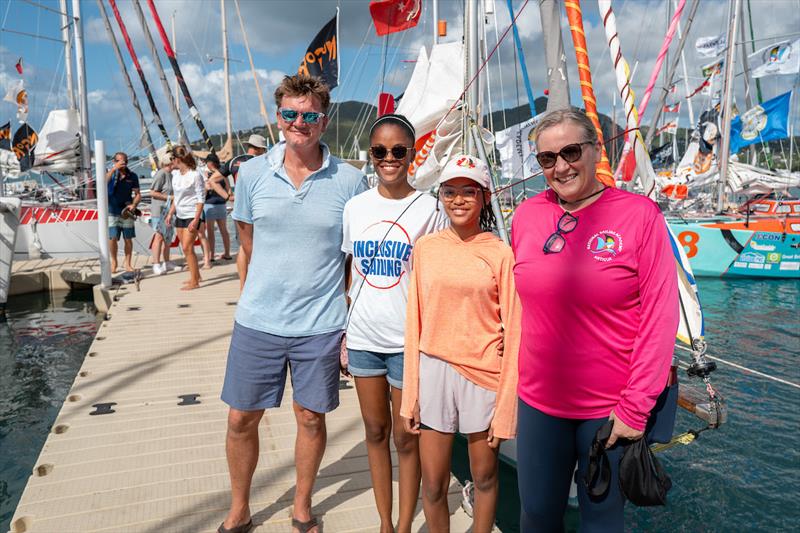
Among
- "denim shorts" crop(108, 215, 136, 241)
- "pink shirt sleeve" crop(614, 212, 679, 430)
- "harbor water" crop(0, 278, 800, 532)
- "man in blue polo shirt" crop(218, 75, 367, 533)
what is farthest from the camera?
"denim shorts" crop(108, 215, 136, 241)

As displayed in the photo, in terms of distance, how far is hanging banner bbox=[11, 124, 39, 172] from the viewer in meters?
12.2

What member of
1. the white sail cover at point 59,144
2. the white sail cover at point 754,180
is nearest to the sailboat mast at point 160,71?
the white sail cover at point 59,144

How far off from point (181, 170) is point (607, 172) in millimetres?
5927

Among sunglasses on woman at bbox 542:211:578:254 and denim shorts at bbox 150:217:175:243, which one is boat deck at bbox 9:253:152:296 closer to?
denim shorts at bbox 150:217:175:243

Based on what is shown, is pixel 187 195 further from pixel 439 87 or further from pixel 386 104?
pixel 439 87

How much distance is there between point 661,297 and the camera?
165 centimetres

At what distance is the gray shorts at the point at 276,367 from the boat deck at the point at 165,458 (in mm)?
695

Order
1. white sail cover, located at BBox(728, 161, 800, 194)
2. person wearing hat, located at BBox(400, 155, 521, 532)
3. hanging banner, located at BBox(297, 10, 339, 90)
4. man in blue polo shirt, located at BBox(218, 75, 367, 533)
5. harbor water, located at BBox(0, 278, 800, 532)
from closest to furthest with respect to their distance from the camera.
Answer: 1. person wearing hat, located at BBox(400, 155, 521, 532)
2. man in blue polo shirt, located at BBox(218, 75, 367, 533)
3. harbor water, located at BBox(0, 278, 800, 532)
4. hanging banner, located at BBox(297, 10, 339, 90)
5. white sail cover, located at BBox(728, 161, 800, 194)

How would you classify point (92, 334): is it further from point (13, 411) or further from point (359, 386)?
point (359, 386)

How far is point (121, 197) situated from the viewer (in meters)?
8.40

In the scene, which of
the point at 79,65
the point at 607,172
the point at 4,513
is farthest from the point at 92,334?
the point at 79,65

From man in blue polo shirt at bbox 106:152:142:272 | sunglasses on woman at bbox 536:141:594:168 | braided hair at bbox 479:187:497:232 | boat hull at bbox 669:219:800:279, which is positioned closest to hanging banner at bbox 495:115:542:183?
braided hair at bbox 479:187:497:232

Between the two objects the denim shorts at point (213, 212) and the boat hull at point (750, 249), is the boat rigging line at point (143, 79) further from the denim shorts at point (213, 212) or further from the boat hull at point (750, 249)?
the boat hull at point (750, 249)

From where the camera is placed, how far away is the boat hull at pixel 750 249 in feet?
46.5
